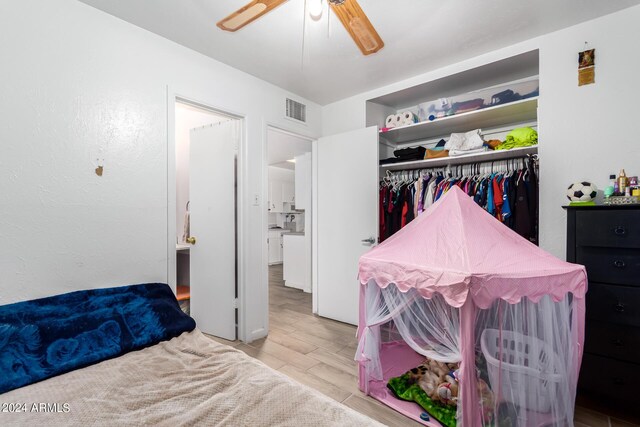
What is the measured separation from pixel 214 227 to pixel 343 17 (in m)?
2.24

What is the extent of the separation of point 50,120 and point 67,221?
0.62 meters

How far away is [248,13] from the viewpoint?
147cm

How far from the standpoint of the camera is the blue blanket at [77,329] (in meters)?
1.34

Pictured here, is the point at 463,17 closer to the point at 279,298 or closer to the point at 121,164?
the point at 121,164

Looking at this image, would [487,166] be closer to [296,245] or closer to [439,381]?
[439,381]

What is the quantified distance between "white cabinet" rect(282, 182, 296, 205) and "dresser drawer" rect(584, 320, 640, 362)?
6098 mm

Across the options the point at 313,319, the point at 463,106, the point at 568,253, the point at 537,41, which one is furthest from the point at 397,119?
the point at 313,319

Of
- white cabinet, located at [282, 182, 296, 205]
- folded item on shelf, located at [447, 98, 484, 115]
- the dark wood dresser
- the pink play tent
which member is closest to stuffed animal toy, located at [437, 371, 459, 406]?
the pink play tent

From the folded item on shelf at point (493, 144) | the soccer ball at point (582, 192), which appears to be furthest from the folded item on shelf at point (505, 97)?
the soccer ball at point (582, 192)

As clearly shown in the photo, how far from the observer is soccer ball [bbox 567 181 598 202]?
202 centimetres

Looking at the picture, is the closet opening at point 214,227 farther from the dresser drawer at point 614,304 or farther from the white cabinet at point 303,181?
the dresser drawer at point 614,304

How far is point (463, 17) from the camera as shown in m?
2.11

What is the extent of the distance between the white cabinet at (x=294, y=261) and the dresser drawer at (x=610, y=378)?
3611mm

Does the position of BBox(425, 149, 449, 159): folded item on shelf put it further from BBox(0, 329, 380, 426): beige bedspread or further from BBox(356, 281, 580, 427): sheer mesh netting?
BBox(0, 329, 380, 426): beige bedspread
